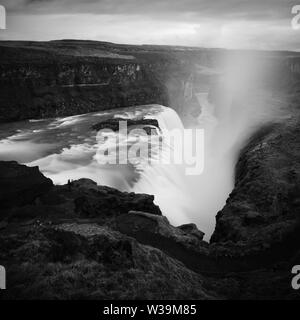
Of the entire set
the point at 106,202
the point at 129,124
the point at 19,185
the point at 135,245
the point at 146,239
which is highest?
the point at 129,124

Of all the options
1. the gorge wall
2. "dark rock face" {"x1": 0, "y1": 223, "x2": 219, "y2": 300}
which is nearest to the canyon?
"dark rock face" {"x1": 0, "y1": 223, "x2": 219, "y2": 300}

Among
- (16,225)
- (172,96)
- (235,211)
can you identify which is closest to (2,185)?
(16,225)

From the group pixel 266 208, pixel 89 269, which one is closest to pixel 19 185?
pixel 89 269

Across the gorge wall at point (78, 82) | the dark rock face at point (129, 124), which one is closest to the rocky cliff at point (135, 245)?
the dark rock face at point (129, 124)

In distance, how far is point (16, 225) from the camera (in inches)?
581

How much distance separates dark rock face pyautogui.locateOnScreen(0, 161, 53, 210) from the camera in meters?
16.6

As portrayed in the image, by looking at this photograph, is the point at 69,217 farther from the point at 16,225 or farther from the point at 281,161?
the point at 281,161

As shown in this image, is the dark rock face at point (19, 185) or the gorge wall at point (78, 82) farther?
the gorge wall at point (78, 82)

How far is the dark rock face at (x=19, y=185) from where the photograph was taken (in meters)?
16.6

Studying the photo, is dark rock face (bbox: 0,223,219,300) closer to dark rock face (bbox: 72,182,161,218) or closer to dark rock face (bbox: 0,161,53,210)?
dark rock face (bbox: 72,182,161,218)

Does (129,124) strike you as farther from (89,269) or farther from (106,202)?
(89,269)

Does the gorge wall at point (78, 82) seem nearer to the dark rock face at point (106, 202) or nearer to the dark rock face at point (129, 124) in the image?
the dark rock face at point (129, 124)

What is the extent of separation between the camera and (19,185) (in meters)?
17.5

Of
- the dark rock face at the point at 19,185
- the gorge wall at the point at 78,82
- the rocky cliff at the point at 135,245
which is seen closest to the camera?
the rocky cliff at the point at 135,245
